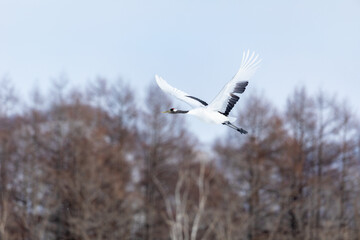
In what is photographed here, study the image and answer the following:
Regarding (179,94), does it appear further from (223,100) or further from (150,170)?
(150,170)

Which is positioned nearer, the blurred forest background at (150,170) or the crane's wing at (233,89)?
the crane's wing at (233,89)

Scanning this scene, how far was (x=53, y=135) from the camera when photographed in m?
31.5

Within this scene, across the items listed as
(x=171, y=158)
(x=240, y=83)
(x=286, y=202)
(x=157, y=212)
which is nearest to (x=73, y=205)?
(x=157, y=212)

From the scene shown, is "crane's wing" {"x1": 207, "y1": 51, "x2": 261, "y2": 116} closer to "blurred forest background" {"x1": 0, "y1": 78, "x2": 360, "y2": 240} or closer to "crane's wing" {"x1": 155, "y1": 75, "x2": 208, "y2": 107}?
"crane's wing" {"x1": 155, "y1": 75, "x2": 208, "y2": 107}

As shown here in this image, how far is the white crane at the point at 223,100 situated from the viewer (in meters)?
3.19

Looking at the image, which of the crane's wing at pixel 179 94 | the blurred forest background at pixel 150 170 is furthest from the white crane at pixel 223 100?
the blurred forest background at pixel 150 170

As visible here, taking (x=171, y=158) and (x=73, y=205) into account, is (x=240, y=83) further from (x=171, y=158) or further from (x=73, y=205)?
(x=171, y=158)

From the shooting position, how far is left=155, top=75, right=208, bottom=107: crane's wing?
12.6 ft

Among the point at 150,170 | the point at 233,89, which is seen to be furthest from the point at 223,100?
the point at 150,170

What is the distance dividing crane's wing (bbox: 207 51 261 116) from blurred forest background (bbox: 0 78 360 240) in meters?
18.6

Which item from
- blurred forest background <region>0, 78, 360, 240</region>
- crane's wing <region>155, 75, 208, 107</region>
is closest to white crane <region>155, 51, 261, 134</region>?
crane's wing <region>155, 75, 208, 107</region>

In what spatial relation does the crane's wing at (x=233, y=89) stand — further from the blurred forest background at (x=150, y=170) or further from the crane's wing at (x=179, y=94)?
the blurred forest background at (x=150, y=170)

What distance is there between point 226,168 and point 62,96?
10.4 m

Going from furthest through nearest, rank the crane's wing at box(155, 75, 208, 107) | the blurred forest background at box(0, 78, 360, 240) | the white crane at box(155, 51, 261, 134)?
the blurred forest background at box(0, 78, 360, 240) → the crane's wing at box(155, 75, 208, 107) → the white crane at box(155, 51, 261, 134)
